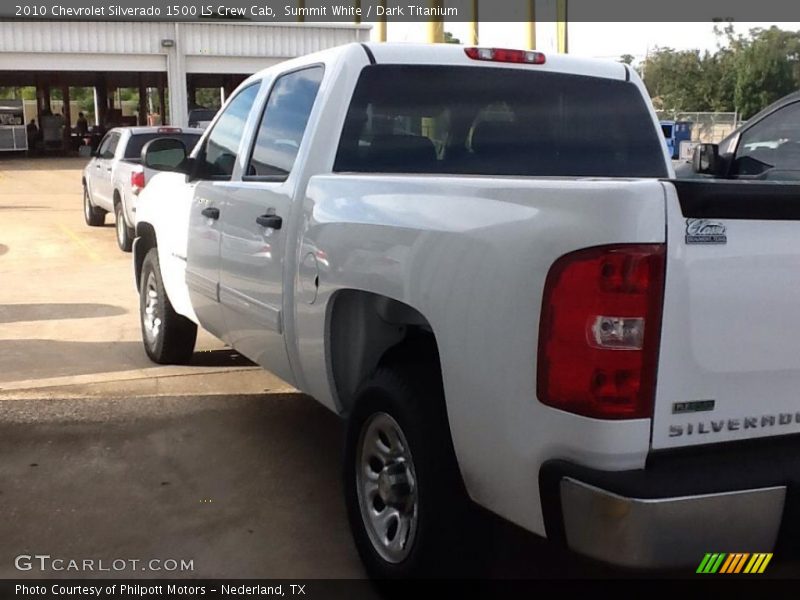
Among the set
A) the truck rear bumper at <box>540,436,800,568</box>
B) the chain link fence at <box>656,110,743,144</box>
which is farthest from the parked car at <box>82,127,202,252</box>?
the chain link fence at <box>656,110,743,144</box>

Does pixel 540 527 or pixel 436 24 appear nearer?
pixel 540 527

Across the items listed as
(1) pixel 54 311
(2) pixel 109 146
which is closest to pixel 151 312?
(1) pixel 54 311

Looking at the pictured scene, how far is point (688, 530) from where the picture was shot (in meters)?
2.38

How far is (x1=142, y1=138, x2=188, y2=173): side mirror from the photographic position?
5.86 m

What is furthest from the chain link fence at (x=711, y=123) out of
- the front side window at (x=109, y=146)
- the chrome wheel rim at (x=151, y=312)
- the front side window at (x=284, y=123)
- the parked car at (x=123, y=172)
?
the front side window at (x=284, y=123)

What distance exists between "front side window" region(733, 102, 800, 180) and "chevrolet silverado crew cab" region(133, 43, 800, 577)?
2.99m

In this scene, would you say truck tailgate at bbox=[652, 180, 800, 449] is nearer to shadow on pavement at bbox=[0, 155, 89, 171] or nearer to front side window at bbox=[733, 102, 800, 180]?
front side window at bbox=[733, 102, 800, 180]

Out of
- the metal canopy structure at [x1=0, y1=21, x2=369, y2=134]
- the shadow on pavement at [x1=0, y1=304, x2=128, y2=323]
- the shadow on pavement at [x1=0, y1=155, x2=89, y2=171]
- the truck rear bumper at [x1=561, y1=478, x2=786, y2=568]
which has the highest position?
the metal canopy structure at [x1=0, y1=21, x2=369, y2=134]

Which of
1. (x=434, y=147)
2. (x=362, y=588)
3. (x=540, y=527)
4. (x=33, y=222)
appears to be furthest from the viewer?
(x=33, y=222)

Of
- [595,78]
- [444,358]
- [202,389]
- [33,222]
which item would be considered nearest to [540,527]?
[444,358]

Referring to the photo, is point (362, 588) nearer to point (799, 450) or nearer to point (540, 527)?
point (540, 527)

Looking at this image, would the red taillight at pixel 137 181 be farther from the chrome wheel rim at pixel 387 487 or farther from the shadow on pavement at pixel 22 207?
the chrome wheel rim at pixel 387 487

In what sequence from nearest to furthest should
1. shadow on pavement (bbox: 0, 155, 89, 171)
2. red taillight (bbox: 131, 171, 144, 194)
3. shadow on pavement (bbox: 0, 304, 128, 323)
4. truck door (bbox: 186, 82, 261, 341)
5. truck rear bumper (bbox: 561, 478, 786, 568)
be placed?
truck rear bumper (bbox: 561, 478, 786, 568)
truck door (bbox: 186, 82, 261, 341)
shadow on pavement (bbox: 0, 304, 128, 323)
red taillight (bbox: 131, 171, 144, 194)
shadow on pavement (bbox: 0, 155, 89, 171)

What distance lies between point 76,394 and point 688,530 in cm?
455
